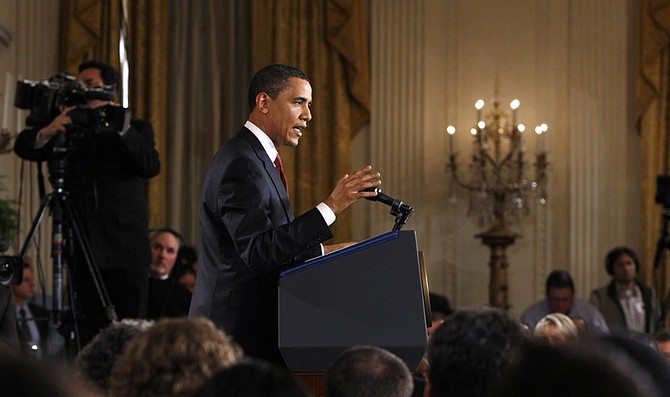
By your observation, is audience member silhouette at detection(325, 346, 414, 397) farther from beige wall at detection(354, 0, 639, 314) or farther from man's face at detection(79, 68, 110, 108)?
beige wall at detection(354, 0, 639, 314)

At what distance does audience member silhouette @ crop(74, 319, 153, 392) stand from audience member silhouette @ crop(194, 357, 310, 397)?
0.86 m

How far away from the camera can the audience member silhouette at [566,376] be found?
1.27 metres

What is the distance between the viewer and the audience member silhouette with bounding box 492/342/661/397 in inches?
50.1

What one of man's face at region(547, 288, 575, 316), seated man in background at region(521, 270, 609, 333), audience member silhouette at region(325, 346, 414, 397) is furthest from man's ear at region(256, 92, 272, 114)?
man's face at region(547, 288, 575, 316)

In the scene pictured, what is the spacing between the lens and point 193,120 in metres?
8.80

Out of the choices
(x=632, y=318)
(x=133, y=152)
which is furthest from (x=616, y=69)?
(x=133, y=152)

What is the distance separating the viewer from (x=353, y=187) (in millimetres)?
3254

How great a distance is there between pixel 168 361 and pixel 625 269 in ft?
20.9

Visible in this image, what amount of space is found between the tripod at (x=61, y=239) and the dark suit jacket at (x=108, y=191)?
0.16m

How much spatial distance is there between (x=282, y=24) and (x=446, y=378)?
6.71m

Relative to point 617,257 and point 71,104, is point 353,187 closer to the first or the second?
point 71,104

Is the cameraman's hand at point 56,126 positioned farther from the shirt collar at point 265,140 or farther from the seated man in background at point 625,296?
the seated man in background at point 625,296

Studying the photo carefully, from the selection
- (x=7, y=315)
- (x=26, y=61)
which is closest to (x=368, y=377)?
(x=7, y=315)

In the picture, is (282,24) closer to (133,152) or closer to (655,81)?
(655,81)
